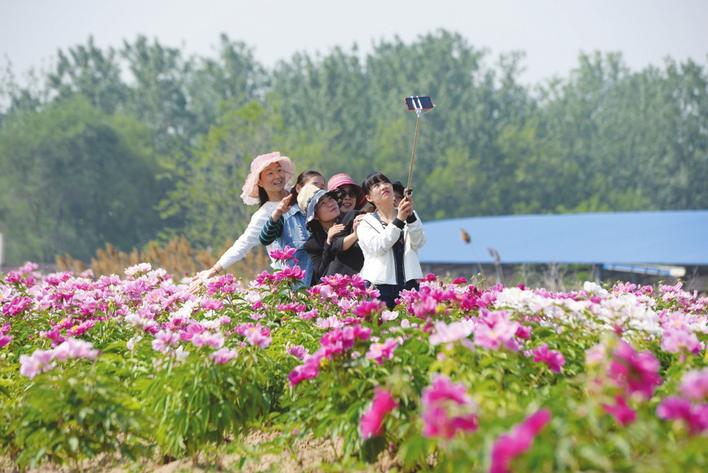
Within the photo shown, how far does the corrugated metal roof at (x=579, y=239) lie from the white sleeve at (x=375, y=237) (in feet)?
48.6

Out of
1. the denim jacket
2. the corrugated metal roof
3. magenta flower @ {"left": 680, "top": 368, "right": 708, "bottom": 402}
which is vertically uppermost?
the denim jacket

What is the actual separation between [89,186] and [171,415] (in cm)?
4264

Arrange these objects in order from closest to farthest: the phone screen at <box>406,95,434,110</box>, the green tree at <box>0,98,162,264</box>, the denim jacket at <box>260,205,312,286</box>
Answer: the phone screen at <box>406,95,434,110</box> < the denim jacket at <box>260,205,312,286</box> < the green tree at <box>0,98,162,264</box>

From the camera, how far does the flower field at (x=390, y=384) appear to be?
2.29 m

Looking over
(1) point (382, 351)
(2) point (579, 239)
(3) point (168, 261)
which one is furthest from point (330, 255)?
(2) point (579, 239)

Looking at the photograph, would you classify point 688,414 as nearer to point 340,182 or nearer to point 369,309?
point 369,309

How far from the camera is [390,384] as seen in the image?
3.22m

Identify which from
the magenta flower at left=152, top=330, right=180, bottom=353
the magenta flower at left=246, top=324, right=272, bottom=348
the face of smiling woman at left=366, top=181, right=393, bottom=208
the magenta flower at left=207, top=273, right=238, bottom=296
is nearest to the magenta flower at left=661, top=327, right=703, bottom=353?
the magenta flower at left=246, top=324, right=272, bottom=348

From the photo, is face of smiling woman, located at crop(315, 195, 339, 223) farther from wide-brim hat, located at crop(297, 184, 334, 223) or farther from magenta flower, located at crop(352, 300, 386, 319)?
magenta flower, located at crop(352, 300, 386, 319)

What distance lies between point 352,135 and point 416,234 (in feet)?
166

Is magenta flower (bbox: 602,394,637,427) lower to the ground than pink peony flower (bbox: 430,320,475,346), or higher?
lower

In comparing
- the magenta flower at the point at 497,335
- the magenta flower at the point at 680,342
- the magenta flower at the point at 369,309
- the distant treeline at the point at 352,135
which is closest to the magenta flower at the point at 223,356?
the magenta flower at the point at 369,309

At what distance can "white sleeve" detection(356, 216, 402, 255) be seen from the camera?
5328 mm

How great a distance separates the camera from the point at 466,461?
2.28 m
